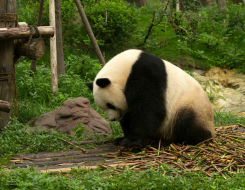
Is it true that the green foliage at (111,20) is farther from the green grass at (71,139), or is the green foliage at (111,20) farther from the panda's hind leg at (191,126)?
the panda's hind leg at (191,126)

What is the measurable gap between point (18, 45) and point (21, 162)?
233 centimetres

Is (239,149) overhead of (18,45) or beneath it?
beneath

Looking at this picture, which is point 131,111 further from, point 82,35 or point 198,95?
point 82,35

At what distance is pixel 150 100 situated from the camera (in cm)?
362

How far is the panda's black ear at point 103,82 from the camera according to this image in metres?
3.51

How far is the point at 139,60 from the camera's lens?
12.3ft

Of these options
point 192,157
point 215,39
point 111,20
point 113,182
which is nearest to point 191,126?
point 192,157

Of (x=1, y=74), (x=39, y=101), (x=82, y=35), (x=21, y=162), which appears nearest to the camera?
(x=21, y=162)

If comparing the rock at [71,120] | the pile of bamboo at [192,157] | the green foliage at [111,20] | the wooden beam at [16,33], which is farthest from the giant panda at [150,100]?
the green foliage at [111,20]

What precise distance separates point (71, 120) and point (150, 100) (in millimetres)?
1993

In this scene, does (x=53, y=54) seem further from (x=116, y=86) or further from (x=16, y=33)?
(x=116, y=86)

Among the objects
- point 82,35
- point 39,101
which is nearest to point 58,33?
point 39,101

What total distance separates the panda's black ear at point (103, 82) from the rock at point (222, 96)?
5521 mm

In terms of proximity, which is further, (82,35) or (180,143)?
(82,35)
